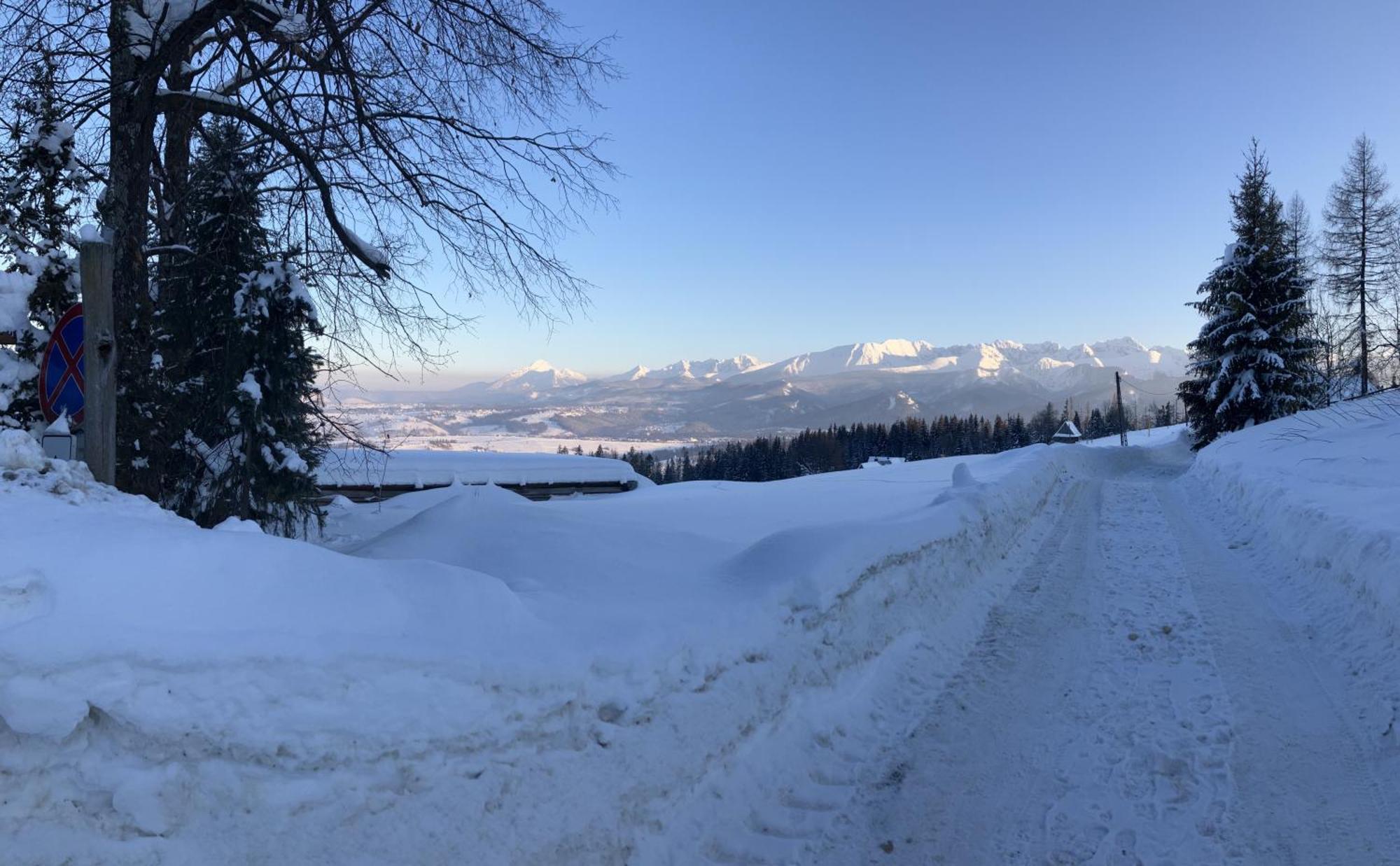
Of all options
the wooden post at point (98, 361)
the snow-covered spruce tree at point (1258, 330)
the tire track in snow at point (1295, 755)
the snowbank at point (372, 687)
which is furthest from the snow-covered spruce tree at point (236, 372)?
the snow-covered spruce tree at point (1258, 330)

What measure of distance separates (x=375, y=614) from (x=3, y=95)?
561cm

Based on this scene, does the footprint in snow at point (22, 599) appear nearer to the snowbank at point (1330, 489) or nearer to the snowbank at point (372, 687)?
the snowbank at point (372, 687)

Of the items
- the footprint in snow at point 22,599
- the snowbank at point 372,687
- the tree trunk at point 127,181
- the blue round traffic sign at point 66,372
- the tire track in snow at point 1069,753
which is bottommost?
the tire track in snow at point 1069,753

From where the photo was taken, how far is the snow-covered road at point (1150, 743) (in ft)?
11.3

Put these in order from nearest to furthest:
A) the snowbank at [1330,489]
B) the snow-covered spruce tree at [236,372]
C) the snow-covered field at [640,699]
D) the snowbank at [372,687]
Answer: the snowbank at [372,687] → the snow-covered field at [640,699] → the snowbank at [1330,489] → the snow-covered spruce tree at [236,372]

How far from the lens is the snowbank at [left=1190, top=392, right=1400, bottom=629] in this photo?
6.45 meters

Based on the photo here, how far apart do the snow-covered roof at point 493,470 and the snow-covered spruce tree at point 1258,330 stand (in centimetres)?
2501

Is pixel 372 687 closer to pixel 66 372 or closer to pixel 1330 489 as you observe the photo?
pixel 66 372

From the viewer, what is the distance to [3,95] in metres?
5.54

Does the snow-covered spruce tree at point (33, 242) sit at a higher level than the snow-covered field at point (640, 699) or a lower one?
higher

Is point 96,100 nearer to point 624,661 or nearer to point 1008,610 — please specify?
point 624,661

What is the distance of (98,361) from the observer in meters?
4.20

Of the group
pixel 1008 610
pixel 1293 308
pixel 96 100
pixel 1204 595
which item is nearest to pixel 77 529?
pixel 96 100

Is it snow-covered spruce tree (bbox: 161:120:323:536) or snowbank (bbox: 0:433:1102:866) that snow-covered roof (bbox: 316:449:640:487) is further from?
snowbank (bbox: 0:433:1102:866)
